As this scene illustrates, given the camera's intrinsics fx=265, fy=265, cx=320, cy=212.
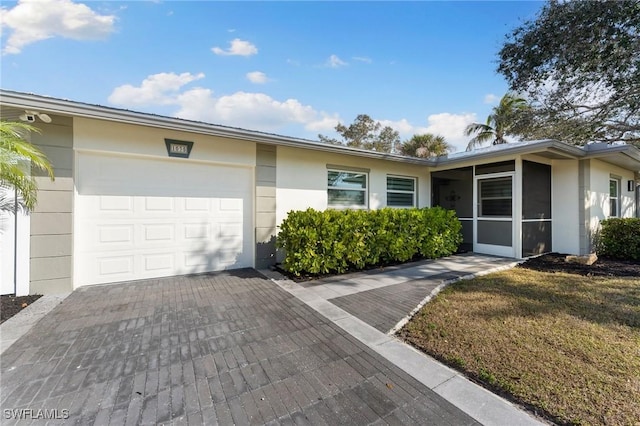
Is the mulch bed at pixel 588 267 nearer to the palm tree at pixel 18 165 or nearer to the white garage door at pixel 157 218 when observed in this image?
the white garage door at pixel 157 218

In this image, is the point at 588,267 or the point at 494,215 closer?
the point at 588,267

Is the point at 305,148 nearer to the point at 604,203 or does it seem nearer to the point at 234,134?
the point at 234,134

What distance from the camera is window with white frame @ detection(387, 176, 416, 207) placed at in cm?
820

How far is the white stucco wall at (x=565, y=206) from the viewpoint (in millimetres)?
7429

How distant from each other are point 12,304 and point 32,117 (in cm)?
284

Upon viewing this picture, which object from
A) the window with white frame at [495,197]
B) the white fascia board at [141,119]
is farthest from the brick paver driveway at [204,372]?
the window with white frame at [495,197]

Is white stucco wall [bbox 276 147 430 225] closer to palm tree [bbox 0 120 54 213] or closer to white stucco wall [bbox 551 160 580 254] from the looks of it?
palm tree [bbox 0 120 54 213]

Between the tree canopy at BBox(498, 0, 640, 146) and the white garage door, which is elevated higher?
the tree canopy at BBox(498, 0, 640, 146)

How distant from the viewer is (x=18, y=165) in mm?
3992

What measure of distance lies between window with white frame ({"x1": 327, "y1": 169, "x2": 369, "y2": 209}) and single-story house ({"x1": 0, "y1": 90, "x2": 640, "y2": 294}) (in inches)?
1.3

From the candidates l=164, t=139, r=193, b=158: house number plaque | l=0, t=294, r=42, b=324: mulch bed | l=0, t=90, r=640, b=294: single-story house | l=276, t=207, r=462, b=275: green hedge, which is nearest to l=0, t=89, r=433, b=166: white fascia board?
l=0, t=90, r=640, b=294: single-story house

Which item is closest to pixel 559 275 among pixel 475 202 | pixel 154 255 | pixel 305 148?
pixel 475 202

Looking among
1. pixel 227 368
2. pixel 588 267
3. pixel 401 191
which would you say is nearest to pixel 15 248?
pixel 227 368

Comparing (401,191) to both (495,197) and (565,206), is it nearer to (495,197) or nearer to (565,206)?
(495,197)
